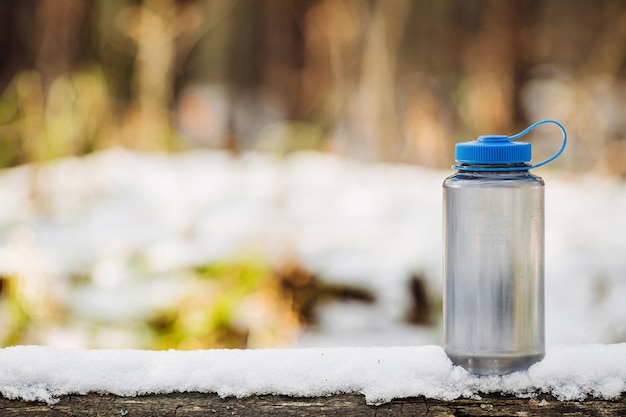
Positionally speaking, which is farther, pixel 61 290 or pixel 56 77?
pixel 56 77

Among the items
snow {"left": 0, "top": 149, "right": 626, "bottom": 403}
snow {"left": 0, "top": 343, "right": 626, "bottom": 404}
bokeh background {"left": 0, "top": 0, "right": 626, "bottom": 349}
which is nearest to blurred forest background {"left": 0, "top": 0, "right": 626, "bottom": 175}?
bokeh background {"left": 0, "top": 0, "right": 626, "bottom": 349}

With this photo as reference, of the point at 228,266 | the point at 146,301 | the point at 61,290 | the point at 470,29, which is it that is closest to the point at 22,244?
the point at 61,290

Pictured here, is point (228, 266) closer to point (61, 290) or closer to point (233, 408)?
point (61, 290)

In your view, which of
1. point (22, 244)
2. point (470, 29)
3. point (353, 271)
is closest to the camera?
point (22, 244)

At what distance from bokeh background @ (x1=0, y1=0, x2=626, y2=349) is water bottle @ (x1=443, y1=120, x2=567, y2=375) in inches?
60.5

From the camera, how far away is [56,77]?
3342 mm

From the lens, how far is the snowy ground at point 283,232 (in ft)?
8.61

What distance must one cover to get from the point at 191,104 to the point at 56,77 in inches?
27.9

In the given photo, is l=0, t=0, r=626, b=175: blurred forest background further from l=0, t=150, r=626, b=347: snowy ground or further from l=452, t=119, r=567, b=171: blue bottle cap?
l=452, t=119, r=567, b=171: blue bottle cap

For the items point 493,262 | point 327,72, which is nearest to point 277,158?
point 327,72

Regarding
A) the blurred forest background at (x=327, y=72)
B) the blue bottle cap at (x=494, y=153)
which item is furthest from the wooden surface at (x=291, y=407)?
the blurred forest background at (x=327, y=72)

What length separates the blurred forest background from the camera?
351 cm

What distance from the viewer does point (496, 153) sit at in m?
0.94

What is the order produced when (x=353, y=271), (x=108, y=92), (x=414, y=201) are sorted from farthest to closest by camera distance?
(x=108, y=92), (x=414, y=201), (x=353, y=271)
